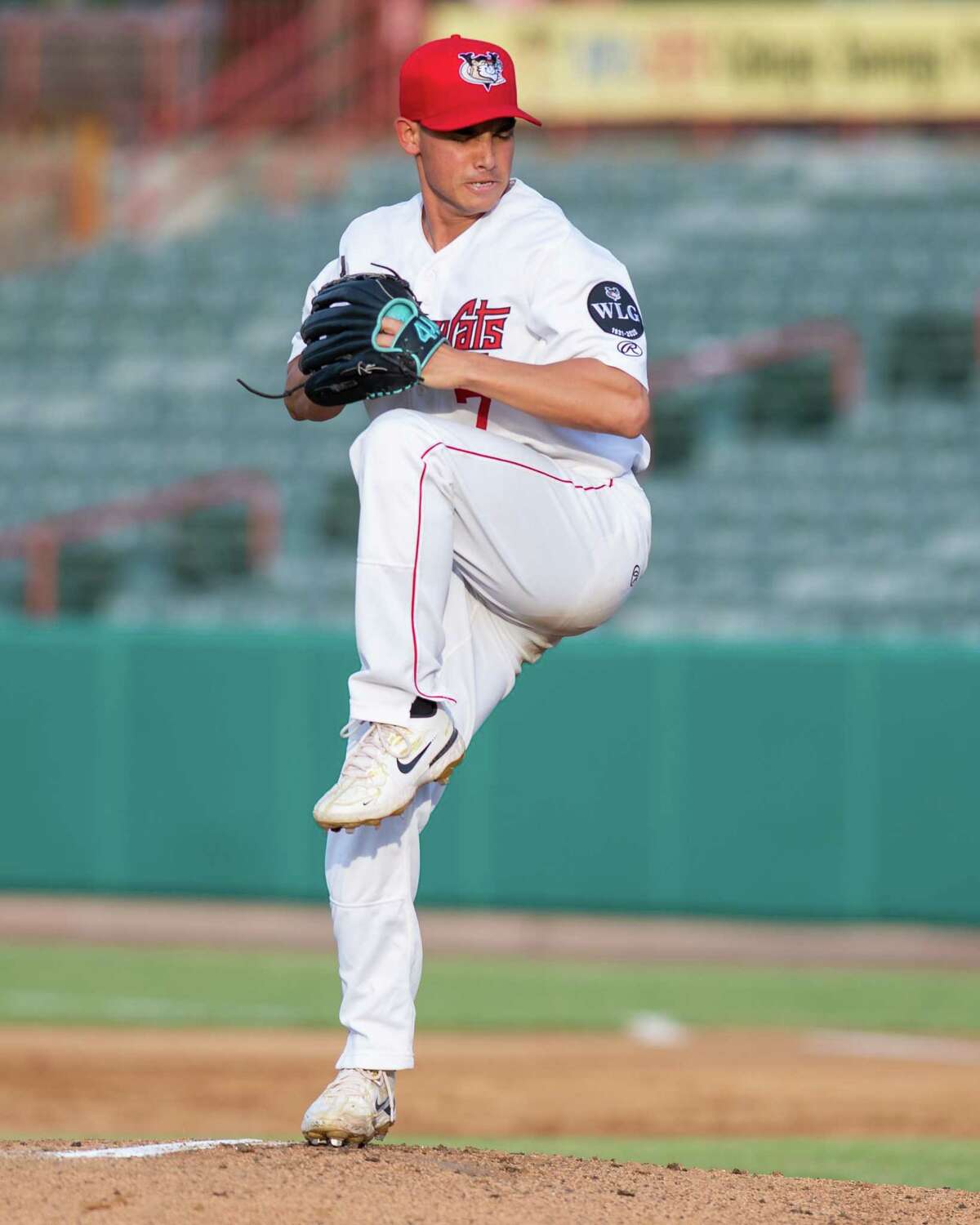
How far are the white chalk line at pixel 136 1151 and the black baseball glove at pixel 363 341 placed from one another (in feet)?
4.67

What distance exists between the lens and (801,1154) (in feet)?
21.1

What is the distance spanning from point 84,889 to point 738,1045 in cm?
455

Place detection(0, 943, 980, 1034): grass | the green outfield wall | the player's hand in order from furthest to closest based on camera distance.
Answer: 1. the green outfield wall
2. detection(0, 943, 980, 1034): grass
3. the player's hand

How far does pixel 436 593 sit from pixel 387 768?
333mm

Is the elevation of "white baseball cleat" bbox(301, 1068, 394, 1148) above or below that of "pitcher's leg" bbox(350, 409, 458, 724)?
below

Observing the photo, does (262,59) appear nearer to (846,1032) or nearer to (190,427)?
(190,427)

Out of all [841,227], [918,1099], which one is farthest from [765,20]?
[918,1099]

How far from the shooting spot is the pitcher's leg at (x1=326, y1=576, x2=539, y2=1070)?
12.9 feet

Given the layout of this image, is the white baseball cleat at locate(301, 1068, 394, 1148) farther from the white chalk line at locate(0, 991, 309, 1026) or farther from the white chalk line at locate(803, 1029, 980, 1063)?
the white chalk line at locate(0, 991, 309, 1026)

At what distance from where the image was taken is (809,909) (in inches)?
457

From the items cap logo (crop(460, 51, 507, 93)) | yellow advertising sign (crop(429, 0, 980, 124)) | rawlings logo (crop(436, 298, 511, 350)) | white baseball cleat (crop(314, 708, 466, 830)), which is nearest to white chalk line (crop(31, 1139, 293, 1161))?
white baseball cleat (crop(314, 708, 466, 830))

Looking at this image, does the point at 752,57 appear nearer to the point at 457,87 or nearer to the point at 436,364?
the point at 457,87

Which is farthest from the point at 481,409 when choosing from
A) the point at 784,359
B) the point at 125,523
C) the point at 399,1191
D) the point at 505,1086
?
the point at 784,359

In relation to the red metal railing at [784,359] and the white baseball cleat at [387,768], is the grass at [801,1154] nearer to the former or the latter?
the white baseball cleat at [387,768]
